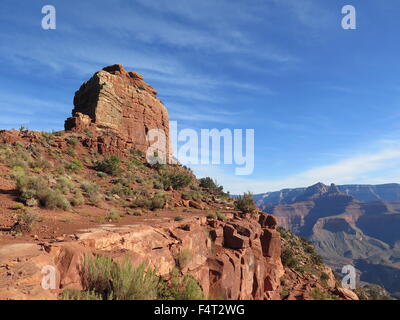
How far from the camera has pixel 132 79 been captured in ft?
141

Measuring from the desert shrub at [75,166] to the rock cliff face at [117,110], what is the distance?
504 centimetres

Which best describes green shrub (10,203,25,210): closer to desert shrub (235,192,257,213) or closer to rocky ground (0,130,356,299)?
rocky ground (0,130,356,299)

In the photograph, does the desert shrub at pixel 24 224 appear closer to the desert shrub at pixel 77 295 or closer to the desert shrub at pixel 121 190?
the desert shrub at pixel 77 295

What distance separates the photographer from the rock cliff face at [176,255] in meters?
4.86

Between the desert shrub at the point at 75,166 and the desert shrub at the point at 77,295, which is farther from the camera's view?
the desert shrub at the point at 75,166

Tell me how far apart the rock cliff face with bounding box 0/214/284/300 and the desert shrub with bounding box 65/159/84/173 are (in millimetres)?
11031

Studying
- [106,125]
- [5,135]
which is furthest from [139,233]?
[106,125]

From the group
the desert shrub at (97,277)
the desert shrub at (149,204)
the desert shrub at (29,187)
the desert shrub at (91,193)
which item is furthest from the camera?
the desert shrub at (149,204)

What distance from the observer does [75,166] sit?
18.9 metres

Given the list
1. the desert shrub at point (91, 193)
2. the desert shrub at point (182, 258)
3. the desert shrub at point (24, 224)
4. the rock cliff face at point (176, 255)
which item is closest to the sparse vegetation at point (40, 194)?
the desert shrub at point (91, 193)

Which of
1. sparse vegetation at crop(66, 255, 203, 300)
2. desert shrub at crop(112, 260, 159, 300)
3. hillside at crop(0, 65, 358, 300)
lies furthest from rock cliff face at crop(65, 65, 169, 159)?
desert shrub at crop(112, 260, 159, 300)

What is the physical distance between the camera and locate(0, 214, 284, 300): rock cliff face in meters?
4.86

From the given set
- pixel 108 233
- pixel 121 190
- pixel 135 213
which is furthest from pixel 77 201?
pixel 108 233
